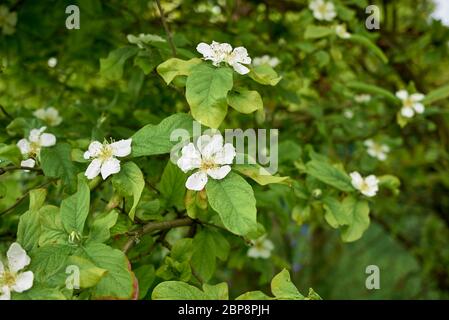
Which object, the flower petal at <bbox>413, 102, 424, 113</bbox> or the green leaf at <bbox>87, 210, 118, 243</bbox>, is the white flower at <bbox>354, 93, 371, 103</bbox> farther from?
the green leaf at <bbox>87, 210, 118, 243</bbox>

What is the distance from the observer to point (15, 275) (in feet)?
2.89

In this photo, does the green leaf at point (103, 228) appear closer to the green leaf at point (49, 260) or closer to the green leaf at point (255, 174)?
the green leaf at point (49, 260)

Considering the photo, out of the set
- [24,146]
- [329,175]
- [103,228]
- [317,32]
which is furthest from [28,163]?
[317,32]

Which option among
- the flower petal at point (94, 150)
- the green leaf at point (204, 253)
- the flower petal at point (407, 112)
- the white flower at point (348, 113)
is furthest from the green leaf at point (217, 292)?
the white flower at point (348, 113)

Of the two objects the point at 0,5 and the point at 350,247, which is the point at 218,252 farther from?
the point at 350,247

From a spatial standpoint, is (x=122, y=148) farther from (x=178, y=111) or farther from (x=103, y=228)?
(x=178, y=111)

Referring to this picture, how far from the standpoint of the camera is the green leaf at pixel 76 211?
0.97 metres

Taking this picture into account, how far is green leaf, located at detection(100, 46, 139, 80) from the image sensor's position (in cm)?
133

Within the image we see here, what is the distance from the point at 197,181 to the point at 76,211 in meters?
0.22

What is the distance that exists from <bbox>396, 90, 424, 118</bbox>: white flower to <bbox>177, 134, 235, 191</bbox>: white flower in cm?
85

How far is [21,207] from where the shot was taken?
1.32 metres

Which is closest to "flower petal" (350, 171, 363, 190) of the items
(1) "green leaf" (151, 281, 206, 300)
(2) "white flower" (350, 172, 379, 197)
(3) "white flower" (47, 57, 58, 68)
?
(2) "white flower" (350, 172, 379, 197)

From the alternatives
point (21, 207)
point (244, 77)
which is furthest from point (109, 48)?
point (244, 77)

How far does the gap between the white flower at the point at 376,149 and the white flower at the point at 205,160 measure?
1049mm
